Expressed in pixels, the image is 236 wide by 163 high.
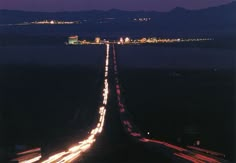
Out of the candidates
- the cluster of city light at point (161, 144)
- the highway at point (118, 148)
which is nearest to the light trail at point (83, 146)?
the highway at point (118, 148)

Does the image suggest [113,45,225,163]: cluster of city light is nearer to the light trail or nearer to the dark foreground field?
the dark foreground field

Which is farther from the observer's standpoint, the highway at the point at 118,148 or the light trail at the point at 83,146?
the highway at the point at 118,148

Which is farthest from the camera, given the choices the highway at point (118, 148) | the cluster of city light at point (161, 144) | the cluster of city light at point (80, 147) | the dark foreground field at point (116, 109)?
the dark foreground field at point (116, 109)

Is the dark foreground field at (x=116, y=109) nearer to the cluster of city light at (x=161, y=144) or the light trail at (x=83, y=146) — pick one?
the light trail at (x=83, y=146)

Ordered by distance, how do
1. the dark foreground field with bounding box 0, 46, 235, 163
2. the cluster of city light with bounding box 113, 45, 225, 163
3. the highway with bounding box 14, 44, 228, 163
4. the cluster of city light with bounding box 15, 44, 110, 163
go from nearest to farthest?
the cluster of city light with bounding box 15, 44, 110, 163 → the highway with bounding box 14, 44, 228, 163 → the cluster of city light with bounding box 113, 45, 225, 163 → the dark foreground field with bounding box 0, 46, 235, 163

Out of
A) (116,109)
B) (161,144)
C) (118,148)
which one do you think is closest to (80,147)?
(118,148)

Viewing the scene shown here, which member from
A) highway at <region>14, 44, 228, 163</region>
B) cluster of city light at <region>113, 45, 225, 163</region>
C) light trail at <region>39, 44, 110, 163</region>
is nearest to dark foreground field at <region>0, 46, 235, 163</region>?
highway at <region>14, 44, 228, 163</region>

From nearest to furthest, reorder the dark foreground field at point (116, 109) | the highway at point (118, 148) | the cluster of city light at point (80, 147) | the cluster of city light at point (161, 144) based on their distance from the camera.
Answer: the cluster of city light at point (80, 147), the highway at point (118, 148), the cluster of city light at point (161, 144), the dark foreground field at point (116, 109)

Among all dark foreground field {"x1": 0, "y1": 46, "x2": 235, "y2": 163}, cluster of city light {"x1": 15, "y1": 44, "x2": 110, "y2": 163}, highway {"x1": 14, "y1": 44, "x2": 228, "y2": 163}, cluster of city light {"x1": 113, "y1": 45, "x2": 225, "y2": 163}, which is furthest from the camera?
dark foreground field {"x1": 0, "y1": 46, "x2": 235, "y2": 163}

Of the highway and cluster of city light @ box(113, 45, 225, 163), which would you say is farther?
cluster of city light @ box(113, 45, 225, 163)
